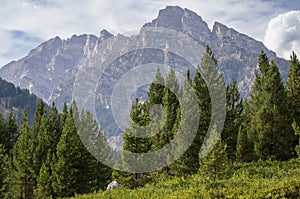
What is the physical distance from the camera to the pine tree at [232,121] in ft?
108

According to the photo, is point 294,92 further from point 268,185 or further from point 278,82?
point 268,185

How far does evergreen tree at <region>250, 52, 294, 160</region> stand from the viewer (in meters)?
33.5

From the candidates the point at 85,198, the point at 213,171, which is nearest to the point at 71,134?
the point at 85,198

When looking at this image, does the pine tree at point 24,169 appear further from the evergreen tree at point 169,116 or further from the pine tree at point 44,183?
the evergreen tree at point 169,116

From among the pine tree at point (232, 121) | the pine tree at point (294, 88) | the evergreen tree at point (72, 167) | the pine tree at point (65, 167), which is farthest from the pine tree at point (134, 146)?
the pine tree at point (294, 88)

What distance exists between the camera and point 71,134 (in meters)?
34.3

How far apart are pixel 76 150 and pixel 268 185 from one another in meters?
22.6

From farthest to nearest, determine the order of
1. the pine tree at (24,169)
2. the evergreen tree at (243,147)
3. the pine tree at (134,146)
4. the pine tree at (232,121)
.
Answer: the pine tree at (24,169)
the evergreen tree at (243,147)
the pine tree at (232,121)
the pine tree at (134,146)

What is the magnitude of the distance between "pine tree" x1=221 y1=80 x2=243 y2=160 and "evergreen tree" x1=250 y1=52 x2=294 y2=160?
2.11 metres

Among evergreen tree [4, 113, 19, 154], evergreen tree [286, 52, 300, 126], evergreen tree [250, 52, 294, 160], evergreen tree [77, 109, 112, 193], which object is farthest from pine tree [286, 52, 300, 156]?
evergreen tree [4, 113, 19, 154]

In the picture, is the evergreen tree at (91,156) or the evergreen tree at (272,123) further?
the evergreen tree at (91,156)

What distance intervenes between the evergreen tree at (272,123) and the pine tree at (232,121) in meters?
2.11

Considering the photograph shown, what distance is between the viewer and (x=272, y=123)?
34062 millimetres

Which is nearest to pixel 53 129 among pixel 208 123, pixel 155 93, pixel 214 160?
pixel 155 93
